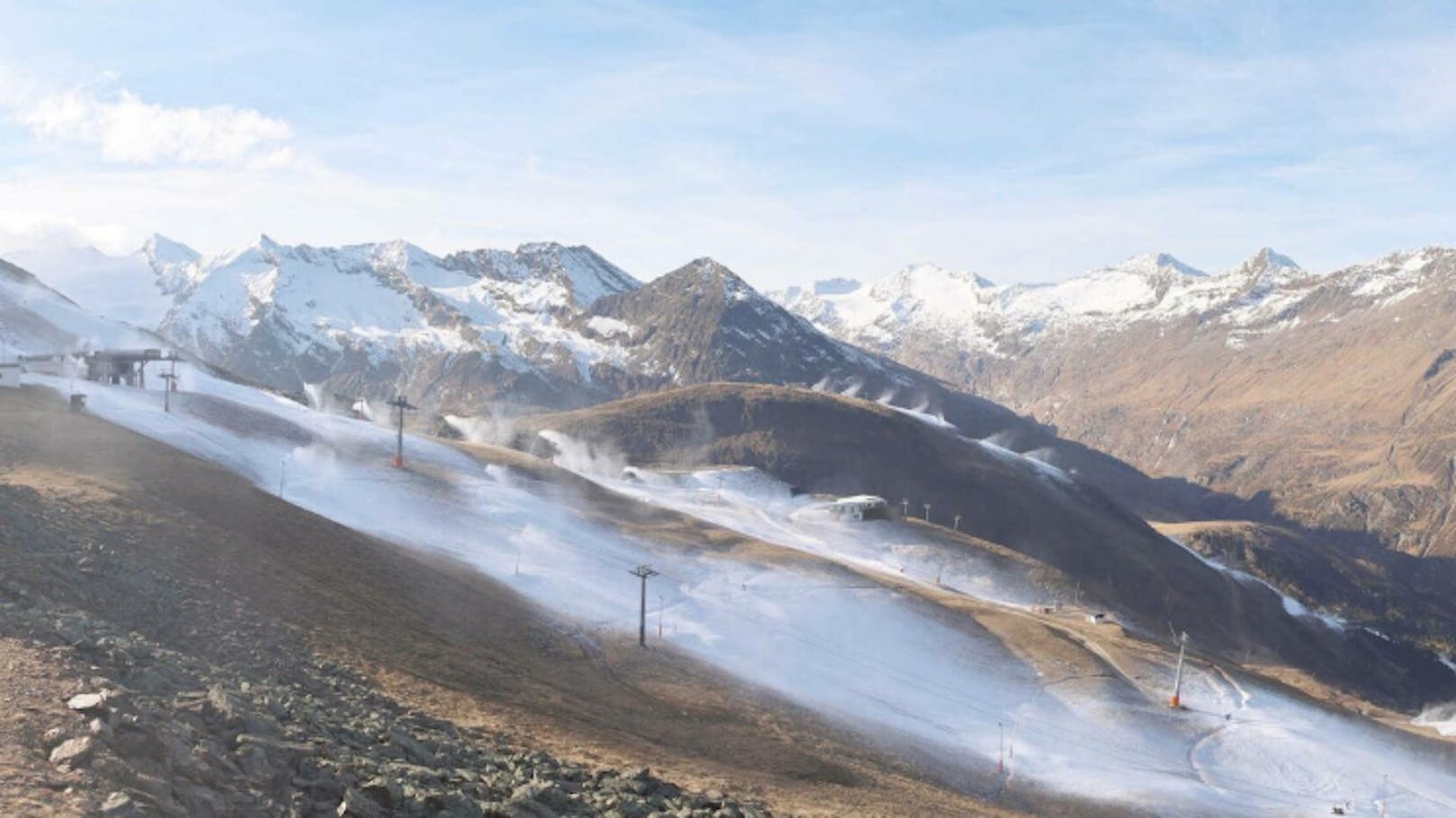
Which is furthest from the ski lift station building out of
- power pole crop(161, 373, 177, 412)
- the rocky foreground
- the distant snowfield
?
the rocky foreground

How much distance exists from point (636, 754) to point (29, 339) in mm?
172737

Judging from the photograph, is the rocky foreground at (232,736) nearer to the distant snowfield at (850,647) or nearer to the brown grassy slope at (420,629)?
the brown grassy slope at (420,629)

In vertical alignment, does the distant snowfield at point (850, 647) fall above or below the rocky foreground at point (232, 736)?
below

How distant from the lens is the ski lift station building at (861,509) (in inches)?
6260

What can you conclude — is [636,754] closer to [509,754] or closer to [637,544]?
[509,754]

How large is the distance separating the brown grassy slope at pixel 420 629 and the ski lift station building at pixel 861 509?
92490mm

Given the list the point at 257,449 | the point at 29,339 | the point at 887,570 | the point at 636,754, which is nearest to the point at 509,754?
the point at 636,754

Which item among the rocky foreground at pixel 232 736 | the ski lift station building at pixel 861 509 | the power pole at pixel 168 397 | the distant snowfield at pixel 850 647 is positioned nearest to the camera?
the rocky foreground at pixel 232 736

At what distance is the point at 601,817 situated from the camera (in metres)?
25.7

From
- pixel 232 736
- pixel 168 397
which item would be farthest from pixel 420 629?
pixel 168 397

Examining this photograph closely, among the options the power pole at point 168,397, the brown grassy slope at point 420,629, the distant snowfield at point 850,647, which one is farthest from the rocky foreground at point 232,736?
the power pole at point 168,397

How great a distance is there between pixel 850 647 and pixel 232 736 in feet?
215

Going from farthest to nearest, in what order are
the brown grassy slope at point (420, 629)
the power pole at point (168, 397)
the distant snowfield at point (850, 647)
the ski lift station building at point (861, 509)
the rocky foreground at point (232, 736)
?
the ski lift station building at point (861, 509) → the power pole at point (168, 397) → the distant snowfield at point (850, 647) → the brown grassy slope at point (420, 629) → the rocky foreground at point (232, 736)

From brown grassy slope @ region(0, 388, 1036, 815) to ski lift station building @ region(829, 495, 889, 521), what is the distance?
303ft
